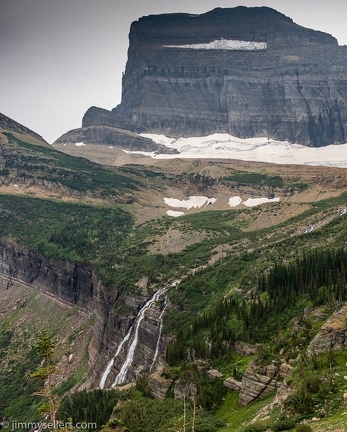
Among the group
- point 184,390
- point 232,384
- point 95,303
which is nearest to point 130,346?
point 95,303

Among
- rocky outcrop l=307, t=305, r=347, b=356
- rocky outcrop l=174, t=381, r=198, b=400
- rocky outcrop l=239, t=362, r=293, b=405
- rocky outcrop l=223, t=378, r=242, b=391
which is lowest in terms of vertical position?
rocky outcrop l=174, t=381, r=198, b=400

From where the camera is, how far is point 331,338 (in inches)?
2141

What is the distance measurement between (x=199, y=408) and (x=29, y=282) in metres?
121

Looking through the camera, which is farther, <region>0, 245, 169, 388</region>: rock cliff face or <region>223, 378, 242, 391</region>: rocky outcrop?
<region>0, 245, 169, 388</region>: rock cliff face

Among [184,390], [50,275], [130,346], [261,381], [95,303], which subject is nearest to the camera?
[261,381]

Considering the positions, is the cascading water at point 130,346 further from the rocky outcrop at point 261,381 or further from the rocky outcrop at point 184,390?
the rocky outcrop at point 261,381

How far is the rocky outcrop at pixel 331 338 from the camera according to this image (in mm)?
53906

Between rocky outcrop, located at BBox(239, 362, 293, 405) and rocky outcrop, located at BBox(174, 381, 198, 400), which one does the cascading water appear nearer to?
rocky outcrop, located at BBox(174, 381, 198, 400)

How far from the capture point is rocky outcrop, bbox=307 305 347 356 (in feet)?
177

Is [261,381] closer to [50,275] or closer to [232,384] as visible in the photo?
[232,384]

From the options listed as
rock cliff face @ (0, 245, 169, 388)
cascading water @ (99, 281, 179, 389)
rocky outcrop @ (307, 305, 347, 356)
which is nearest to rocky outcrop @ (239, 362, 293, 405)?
rocky outcrop @ (307, 305, 347, 356)

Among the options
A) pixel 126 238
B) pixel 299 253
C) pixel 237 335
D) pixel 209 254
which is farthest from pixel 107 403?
pixel 126 238

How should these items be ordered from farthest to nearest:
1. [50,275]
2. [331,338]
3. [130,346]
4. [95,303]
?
[50,275] → [95,303] → [130,346] → [331,338]

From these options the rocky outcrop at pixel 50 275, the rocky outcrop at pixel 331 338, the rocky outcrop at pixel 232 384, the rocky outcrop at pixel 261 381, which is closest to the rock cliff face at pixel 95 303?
the rocky outcrop at pixel 50 275
